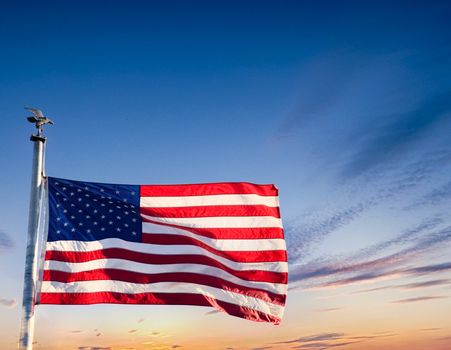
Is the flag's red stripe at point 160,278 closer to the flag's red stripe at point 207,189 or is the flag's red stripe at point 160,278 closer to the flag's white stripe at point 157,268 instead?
the flag's white stripe at point 157,268

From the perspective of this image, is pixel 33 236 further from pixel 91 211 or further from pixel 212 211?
pixel 212 211

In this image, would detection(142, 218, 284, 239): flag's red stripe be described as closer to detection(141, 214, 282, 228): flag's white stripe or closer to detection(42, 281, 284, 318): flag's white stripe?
detection(141, 214, 282, 228): flag's white stripe

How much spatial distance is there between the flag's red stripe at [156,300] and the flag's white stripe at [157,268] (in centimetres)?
69

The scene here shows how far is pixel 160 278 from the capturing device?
52.7 feet

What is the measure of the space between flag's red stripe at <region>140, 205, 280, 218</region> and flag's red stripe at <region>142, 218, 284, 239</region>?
309 millimetres

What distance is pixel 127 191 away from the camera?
55.0 ft

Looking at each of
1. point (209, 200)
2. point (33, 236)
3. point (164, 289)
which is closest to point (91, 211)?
point (33, 236)

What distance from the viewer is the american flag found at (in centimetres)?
1541

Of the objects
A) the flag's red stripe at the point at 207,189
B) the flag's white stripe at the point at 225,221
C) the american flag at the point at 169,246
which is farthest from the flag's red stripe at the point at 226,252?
the flag's red stripe at the point at 207,189

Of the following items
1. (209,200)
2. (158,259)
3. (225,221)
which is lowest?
(158,259)

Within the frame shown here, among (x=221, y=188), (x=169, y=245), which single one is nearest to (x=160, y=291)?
(x=169, y=245)

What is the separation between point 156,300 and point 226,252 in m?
2.58

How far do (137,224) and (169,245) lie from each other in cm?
114

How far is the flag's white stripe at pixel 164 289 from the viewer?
14.9m
